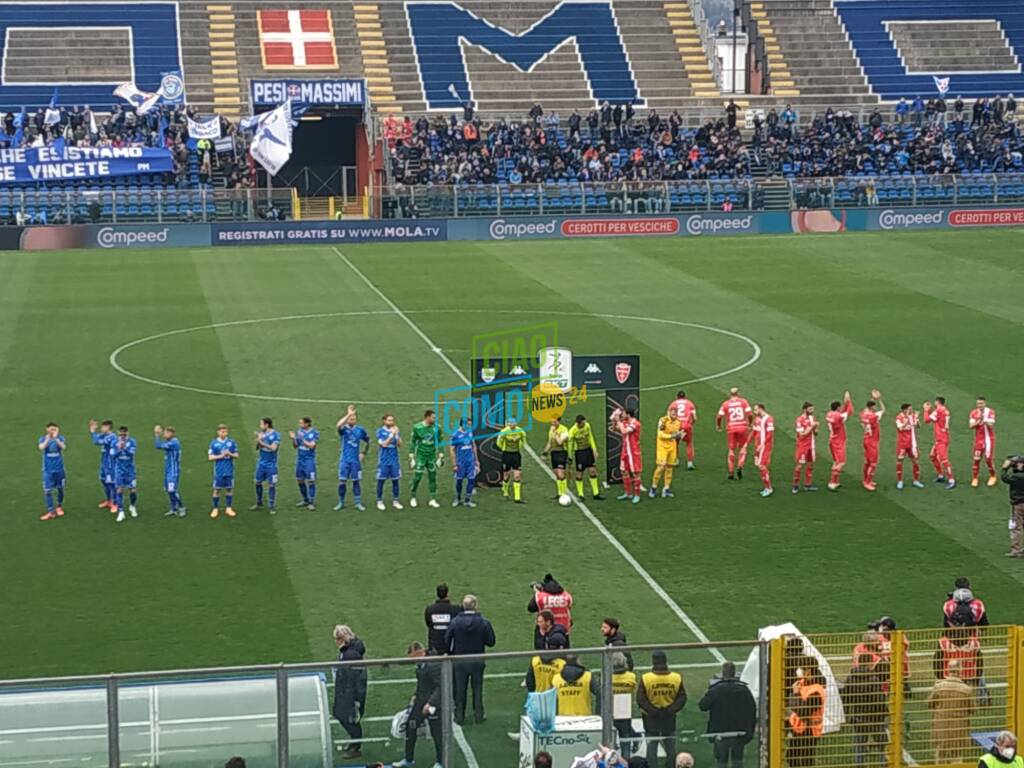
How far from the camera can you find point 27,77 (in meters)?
69.7

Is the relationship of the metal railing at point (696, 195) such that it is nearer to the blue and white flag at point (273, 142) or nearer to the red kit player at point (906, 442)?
the blue and white flag at point (273, 142)

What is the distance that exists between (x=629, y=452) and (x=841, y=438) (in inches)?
127

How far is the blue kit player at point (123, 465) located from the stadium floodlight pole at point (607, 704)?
11.2 metres

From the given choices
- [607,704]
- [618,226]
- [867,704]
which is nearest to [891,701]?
[867,704]

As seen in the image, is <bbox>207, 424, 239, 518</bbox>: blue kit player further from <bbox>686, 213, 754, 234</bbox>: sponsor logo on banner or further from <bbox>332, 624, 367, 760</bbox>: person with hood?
<bbox>686, 213, 754, 234</bbox>: sponsor logo on banner

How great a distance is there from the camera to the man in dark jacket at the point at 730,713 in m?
14.5

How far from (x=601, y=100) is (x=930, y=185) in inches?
727

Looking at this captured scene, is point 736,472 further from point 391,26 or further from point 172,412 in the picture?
point 391,26

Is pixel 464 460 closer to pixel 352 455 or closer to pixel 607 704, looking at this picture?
pixel 352 455

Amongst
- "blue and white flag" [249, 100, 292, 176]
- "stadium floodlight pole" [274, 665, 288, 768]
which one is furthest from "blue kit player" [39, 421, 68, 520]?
"blue and white flag" [249, 100, 292, 176]

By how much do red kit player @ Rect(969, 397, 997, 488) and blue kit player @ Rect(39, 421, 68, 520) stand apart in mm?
13299

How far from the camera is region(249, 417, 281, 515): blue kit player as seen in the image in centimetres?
2361

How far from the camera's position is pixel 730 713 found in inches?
570

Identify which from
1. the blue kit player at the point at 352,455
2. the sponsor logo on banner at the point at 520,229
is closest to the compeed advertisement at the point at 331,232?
the sponsor logo on banner at the point at 520,229
